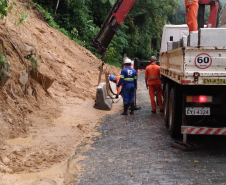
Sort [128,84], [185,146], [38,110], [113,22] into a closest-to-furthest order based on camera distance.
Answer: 1. [185,146]
2. [38,110]
3. [128,84]
4. [113,22]

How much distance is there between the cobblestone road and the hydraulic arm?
4.73 meters

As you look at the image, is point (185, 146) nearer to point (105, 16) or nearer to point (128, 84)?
point (128, 84)

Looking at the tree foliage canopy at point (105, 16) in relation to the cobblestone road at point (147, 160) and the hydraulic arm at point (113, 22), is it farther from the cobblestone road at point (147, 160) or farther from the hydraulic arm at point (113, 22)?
the cobblestone road at point (147, 160)

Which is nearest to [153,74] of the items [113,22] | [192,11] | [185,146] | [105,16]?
[113,22]

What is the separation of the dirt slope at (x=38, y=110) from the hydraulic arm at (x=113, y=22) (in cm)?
196

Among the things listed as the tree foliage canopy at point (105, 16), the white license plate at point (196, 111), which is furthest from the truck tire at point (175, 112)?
the tree foliage canopy at point (105, 16)

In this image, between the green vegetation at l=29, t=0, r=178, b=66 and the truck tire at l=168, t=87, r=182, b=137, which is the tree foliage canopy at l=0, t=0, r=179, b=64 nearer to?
the green vegetation at l=29, t=0, r=178, b=66

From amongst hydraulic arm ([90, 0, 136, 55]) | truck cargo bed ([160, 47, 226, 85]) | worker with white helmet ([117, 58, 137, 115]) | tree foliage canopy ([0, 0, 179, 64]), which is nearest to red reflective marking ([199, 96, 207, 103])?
truck cargo bed ([160, 47, 226, 85])

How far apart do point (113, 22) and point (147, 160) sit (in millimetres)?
7307

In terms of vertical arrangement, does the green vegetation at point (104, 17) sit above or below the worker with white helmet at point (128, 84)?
above

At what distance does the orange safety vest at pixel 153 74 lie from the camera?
1116 cm

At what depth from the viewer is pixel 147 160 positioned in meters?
6.20

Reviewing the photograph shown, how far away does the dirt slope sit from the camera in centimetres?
638

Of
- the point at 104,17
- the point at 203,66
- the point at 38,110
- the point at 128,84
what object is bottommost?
the point at 38,110
